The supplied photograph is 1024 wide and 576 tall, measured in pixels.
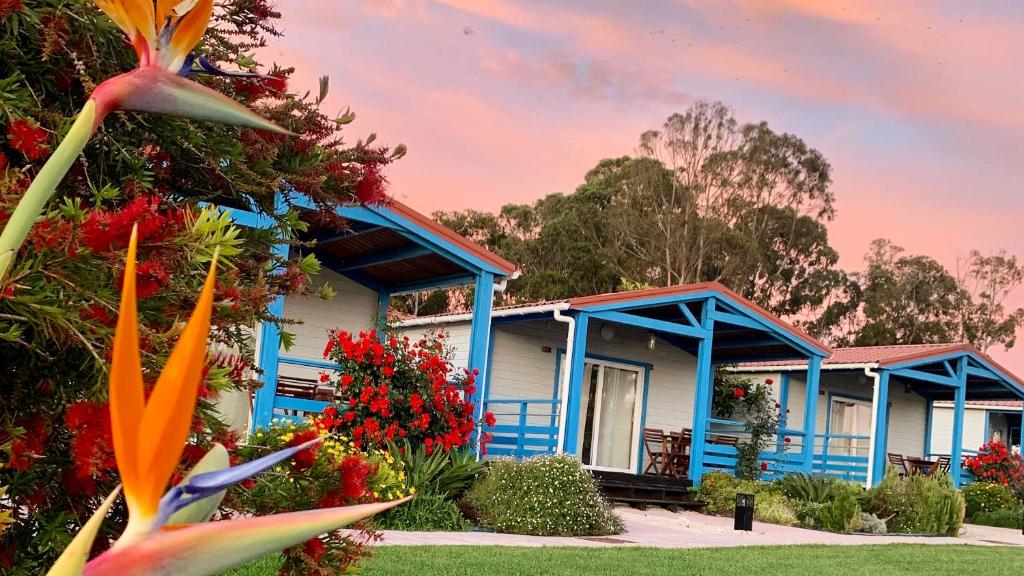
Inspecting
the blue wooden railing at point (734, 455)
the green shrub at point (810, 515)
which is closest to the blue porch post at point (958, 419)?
the blue wooden railing at point (734, 455)

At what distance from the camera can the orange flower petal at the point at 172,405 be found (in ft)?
1.90

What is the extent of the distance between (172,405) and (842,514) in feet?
55.4

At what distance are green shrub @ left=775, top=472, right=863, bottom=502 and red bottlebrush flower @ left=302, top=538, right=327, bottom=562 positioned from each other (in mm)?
15377

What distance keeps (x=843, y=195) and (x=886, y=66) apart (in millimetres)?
17557

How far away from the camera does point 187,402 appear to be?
59cm

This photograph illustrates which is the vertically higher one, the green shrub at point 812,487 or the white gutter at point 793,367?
the white gutter at point 793,367

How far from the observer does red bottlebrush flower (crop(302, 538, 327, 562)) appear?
2682 mm

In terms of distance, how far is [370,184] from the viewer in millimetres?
3143

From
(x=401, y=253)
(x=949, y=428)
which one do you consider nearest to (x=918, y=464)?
(x=949, y=428)

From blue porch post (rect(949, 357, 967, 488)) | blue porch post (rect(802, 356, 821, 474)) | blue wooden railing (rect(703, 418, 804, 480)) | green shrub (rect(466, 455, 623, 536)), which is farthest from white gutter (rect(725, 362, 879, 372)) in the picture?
green shrub (rect(466, 455, 623, 536))

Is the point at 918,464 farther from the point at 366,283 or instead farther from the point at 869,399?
the point at 366,283

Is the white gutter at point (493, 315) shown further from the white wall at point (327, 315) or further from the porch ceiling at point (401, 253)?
the white wall at point (327, 315)

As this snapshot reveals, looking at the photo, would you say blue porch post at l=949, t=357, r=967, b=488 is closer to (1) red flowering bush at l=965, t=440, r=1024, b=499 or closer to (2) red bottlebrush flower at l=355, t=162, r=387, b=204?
(1) red flowering bush at l=965, t=440, r=1024, b=499

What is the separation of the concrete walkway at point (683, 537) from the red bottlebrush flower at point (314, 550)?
6.24 metres
